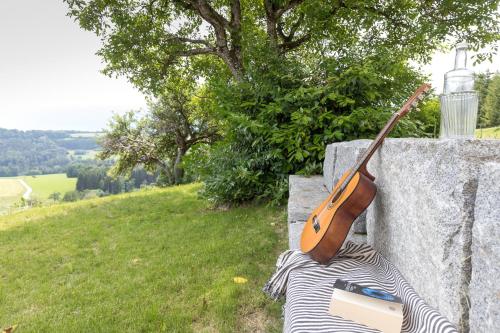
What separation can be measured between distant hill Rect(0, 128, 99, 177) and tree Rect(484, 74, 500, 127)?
4283 centimetres

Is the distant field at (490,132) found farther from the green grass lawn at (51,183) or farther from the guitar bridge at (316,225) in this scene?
the green grass lawn at (51,183)

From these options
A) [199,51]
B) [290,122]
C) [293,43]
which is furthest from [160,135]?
[290,122]

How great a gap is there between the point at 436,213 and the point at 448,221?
0.08m

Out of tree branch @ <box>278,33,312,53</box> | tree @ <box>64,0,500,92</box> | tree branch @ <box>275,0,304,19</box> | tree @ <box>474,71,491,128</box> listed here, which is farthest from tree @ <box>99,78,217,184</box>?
tree @ <box>474,71,491,128</box>

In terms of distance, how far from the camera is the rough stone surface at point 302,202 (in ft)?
7.85

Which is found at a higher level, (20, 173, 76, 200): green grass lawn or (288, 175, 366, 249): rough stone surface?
(288, 175, 366, 249): rough stone surface

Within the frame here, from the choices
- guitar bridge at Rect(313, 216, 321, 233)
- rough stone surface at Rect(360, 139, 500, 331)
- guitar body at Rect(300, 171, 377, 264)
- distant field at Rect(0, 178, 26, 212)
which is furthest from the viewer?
distant field at Rect(0, 178, 26, 212)

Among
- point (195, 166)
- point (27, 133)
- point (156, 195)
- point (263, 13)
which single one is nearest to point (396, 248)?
point (195, 166)

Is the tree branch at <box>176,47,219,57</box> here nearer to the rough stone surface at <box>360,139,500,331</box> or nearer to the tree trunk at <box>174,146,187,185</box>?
the rough stone surface at <box>360,139,500,331</box>

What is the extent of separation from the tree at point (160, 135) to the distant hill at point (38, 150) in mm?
24853

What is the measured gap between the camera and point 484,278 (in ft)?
3.02

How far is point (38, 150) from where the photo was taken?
5653 centimetres

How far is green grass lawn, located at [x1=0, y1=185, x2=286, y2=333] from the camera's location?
242cm

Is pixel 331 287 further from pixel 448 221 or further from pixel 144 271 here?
pixel 144 271
